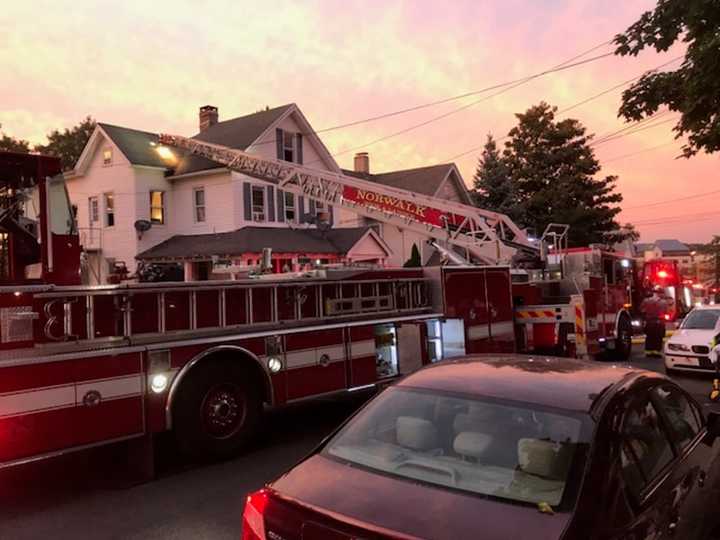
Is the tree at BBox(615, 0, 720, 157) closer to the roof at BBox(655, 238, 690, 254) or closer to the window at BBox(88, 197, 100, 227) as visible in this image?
the window at BBox(88, 197, 100, 227)

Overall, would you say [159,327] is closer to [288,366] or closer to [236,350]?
[236,350]

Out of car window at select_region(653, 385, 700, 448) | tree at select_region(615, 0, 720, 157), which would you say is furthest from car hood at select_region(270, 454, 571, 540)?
tree at select_region(615, 0, 720, 157)

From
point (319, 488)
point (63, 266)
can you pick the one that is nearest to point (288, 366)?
point (63, 266)

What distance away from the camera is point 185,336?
5.82 metres

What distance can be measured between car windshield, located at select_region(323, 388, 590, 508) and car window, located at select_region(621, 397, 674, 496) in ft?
0.79

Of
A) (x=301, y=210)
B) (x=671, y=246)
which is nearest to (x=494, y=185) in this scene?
(x=301, y=210)

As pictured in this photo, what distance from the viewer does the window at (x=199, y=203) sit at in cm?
2341

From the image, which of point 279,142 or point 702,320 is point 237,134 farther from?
point 702,320

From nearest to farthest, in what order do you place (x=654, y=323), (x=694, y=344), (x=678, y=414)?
(x=678, y=414) → (x=694, y=344) → (x=654, y=323)

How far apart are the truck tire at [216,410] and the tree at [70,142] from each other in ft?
131

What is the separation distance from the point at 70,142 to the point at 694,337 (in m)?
41.0

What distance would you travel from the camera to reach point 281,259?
2138cm

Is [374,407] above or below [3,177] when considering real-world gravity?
below

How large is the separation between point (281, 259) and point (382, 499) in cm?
1918
